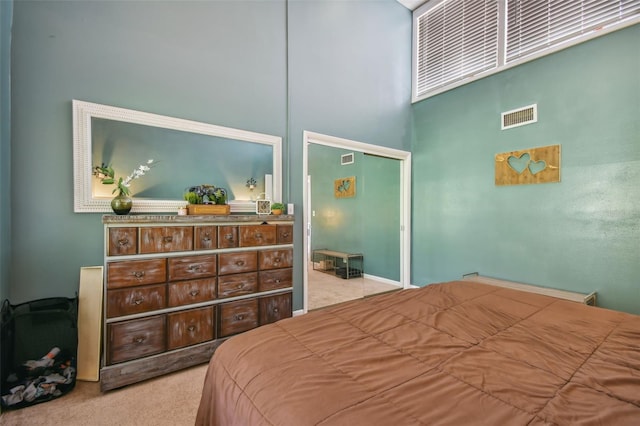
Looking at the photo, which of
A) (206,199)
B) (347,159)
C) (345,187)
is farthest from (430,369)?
(345,187)

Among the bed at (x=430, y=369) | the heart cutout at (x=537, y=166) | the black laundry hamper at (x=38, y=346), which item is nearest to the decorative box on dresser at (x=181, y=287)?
the black laundry hamper at (x=38, y=346)

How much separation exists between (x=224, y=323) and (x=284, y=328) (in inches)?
49.4

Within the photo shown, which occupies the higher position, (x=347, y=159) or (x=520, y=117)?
(x=520, y=117)

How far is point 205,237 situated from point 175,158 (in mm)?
854

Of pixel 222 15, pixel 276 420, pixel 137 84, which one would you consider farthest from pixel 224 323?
pixel 222 15

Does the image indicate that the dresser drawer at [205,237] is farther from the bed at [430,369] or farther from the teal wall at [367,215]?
the teal wall at [367,215]

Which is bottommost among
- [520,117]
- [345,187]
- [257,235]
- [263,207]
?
[257,235]

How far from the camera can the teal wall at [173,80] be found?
6.72 ft

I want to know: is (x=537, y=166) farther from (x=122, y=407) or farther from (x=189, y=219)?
(x=122, y=407)

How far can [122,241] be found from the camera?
195cm

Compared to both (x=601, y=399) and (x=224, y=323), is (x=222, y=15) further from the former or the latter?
(x=601, y=399)

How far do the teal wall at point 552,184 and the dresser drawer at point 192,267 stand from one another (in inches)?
123

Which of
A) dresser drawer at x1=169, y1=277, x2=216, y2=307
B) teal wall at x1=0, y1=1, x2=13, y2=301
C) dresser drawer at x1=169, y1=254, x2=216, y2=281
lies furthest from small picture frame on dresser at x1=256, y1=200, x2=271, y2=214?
teal wall at x1=0, y1=1, x2=13, y2=301

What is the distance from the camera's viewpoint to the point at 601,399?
858 millimetres
